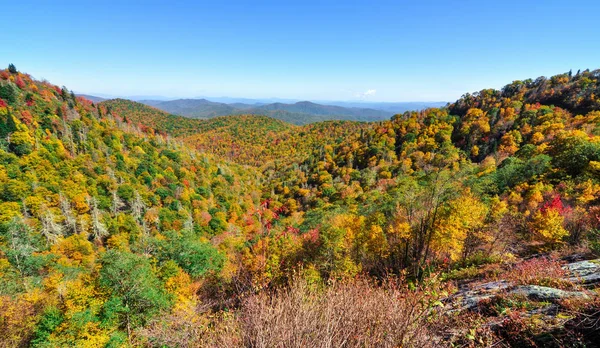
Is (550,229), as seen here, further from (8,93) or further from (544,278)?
(8,93)

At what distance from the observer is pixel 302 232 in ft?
143

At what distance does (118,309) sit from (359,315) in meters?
20.4

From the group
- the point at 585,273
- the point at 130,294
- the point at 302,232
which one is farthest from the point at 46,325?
the point at 302,232

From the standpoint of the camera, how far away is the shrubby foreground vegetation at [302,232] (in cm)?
544

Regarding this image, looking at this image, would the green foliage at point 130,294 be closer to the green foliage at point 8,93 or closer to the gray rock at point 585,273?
the gray rock at point 585,273

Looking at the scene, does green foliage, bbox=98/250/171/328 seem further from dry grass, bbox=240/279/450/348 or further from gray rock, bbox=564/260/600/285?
gray rock, bbox=564/260/600/285

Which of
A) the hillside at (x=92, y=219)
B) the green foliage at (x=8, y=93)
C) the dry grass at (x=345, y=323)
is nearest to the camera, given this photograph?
the dry grass at (x=345, y=323)

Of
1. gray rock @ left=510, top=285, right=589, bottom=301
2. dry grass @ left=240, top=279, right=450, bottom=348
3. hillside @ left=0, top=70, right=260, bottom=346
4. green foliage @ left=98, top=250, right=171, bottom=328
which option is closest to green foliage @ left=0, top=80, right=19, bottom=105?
hillside @ left=0, top=70, right=260, bottom=346

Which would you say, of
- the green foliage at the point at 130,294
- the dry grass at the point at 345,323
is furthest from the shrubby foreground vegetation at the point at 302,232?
the green foliage at the point at 130,294

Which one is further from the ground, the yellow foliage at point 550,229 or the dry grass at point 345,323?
the dry grass at point 345,323

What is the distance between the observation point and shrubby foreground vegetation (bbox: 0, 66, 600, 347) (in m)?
5.44

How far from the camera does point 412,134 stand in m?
97.9

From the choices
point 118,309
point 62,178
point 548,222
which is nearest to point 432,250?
point 548,222

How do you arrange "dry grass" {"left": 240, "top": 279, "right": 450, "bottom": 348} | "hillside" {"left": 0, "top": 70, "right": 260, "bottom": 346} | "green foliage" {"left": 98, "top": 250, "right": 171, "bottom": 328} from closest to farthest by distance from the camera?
1. "dry grass" {"left": 240, "top": 279, "right": 450, "bottom": 348}
2. "hillside" {"left": 0, "top": 70, "right": 260, "bottom": 346}
3. "green foliage" {"left": 98, "top": 250, "right": 171, "bottom": 328}
